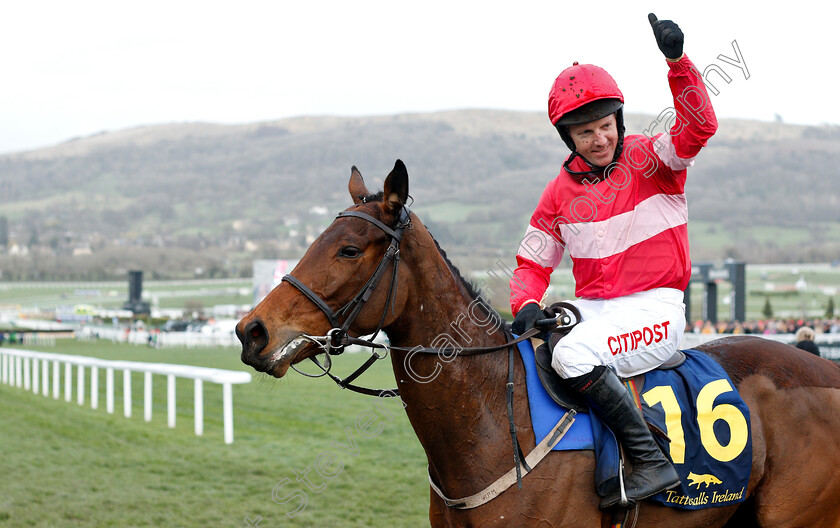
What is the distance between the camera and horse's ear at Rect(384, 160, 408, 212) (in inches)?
96.0

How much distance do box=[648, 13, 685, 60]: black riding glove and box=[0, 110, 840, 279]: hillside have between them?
52749 millimetres

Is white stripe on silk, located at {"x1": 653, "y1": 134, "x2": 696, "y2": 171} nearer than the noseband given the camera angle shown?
No

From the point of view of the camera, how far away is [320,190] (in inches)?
5856

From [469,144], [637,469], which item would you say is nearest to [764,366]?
[637,469]

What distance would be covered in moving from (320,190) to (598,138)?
14816cm

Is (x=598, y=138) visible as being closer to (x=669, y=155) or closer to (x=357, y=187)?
(x=669, y=155)

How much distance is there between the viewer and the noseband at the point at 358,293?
2.37m

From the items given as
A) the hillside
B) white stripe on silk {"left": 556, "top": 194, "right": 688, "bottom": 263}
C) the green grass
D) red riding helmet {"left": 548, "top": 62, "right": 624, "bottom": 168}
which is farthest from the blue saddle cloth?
the hillside

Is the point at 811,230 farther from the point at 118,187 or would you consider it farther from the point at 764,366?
the point at 118,187

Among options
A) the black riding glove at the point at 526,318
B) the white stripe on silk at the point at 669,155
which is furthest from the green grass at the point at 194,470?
the white stripe on silk at the point at 669,155

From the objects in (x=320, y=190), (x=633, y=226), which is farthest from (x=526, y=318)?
(x=320, y=190)

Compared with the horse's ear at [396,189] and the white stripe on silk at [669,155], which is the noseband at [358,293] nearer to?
the horse's ear at [396,189]

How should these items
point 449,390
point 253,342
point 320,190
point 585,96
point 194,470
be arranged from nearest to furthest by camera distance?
point 253,342, point 449,390, point 585,96, point 194,470, point 320,190

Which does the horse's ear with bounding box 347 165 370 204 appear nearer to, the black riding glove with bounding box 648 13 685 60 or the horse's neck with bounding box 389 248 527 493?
the horse's neck with bounding box 389 248 527 493
